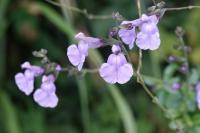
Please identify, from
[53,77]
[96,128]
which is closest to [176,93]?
[53,77]

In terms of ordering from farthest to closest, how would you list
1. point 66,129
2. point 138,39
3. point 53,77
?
1. point 66,129
2. point 53,77
3. point 138,39

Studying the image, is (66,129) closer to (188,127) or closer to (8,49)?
(8,49)

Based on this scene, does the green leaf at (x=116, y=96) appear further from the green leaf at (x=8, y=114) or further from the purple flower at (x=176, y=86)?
the purple flower at (x=176, y=86)

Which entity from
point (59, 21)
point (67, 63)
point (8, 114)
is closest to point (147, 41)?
point (59, 21)

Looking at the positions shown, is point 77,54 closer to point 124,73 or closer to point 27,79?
point 124,73

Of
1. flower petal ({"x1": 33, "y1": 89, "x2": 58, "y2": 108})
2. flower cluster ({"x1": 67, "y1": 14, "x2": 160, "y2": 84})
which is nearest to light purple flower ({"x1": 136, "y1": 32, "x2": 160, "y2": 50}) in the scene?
flower cluster ({"x1": 67, "y1": 14, "x2": 160, "y2": 84})

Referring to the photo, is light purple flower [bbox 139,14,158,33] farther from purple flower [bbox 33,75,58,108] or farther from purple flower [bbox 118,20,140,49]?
purple flower [bbox 33,75,58,108]

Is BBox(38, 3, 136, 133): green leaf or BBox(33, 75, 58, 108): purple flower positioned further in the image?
BBox(38, 3, 136, 133): green leaf
